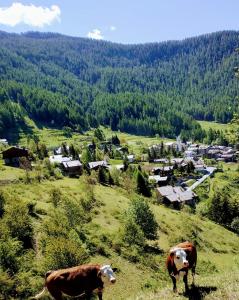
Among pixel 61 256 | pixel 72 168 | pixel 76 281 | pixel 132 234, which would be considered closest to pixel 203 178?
pixel 72 168

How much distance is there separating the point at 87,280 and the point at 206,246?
125ft

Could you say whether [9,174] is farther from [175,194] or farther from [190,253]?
[190,253]

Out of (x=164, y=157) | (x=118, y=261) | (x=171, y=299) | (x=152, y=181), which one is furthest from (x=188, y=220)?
(x=164, y=157)

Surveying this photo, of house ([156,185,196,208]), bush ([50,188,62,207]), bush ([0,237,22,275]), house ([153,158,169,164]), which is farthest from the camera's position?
house ([153,158,169,164])

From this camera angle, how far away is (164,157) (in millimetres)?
178875

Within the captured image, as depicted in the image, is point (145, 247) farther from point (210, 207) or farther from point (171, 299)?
point (210, 207)

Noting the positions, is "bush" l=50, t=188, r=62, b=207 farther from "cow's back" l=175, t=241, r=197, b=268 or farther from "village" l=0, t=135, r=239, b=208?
"cow's back" l=175, t=241, r=197, b=268

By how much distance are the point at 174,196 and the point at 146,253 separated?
189ft

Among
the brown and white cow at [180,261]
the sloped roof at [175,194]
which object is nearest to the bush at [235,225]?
the sloped roof at [175,194]

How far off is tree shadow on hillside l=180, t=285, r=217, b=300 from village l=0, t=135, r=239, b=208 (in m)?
25.2

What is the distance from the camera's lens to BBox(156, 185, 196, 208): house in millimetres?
94875

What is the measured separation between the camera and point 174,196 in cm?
9838

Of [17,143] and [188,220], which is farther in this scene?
[17,143]

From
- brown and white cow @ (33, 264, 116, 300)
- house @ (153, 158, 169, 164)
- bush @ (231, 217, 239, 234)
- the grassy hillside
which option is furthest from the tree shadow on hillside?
house @ (153, 158, 169, 164)
